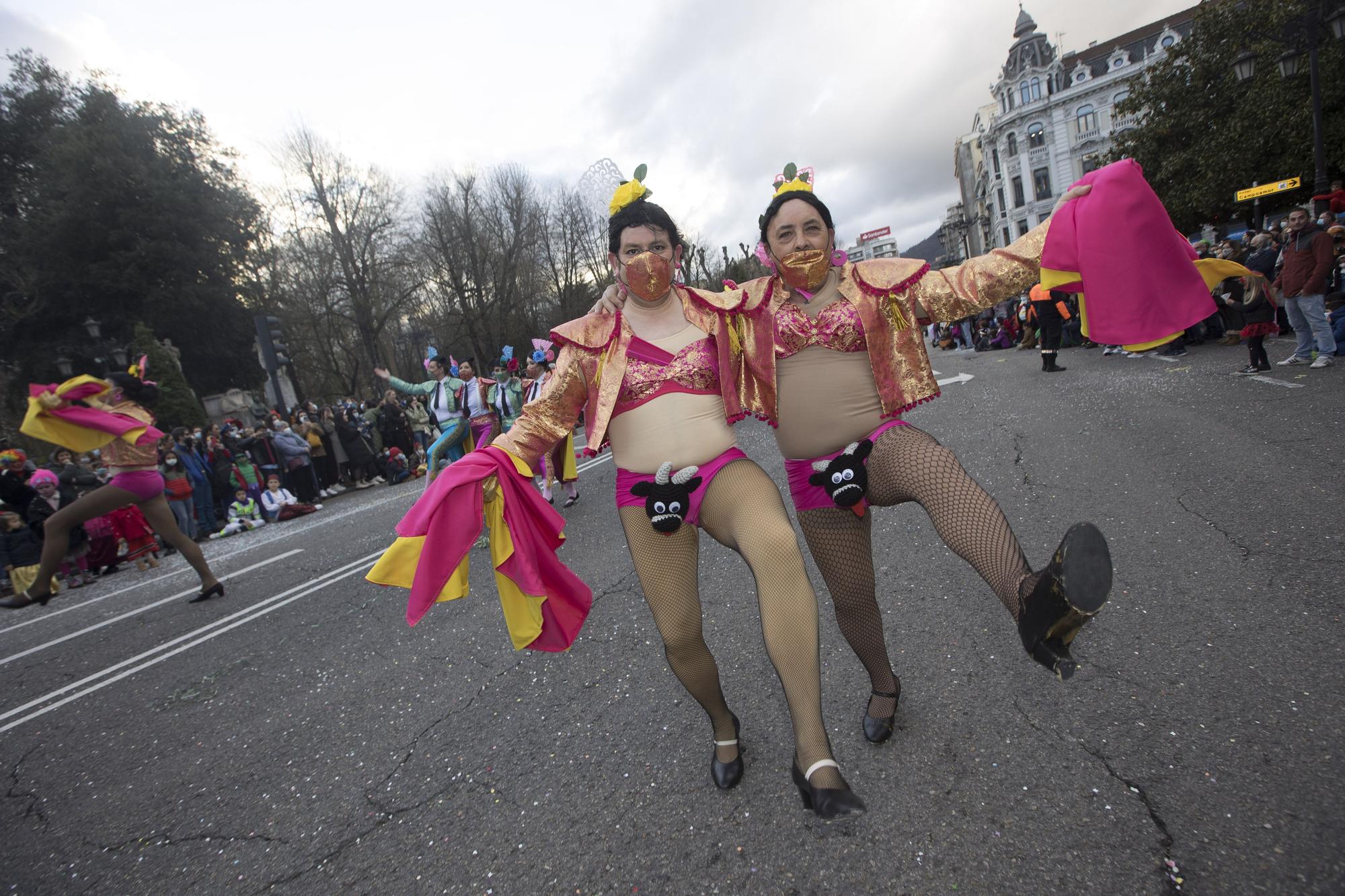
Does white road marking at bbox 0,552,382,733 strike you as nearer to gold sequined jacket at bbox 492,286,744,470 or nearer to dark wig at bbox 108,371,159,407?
dark wig at bbox 108,371,159,407

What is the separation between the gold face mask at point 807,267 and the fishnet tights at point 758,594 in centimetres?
67

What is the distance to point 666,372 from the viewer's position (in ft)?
7.92

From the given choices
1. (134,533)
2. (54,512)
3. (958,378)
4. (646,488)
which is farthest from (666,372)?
(958,378)

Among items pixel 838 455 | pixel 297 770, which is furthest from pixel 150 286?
pixel 838 455

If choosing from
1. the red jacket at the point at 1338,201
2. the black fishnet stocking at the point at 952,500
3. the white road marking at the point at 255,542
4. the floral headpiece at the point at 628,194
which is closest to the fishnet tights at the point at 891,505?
the black fishnet stocking at the point at 952,500

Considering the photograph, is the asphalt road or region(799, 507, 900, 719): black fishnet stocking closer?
the asphalt road

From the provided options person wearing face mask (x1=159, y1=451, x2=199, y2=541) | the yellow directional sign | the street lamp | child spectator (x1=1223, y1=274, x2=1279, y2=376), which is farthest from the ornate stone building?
person wearing face mask (x1=159, y1=451, x2=199, y2=541)

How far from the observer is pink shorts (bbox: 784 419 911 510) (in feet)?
7.77

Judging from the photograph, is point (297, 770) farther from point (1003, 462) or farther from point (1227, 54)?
point (1227, 54)

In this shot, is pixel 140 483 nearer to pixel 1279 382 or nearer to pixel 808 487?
pixel 808 487

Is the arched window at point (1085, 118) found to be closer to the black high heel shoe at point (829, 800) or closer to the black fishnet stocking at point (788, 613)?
the black fishnet stocking at point (788, 613)

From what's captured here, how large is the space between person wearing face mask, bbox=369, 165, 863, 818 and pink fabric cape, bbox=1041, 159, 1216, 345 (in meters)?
1.16

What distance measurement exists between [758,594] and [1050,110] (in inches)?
2620

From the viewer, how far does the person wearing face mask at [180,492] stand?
10.4 m
